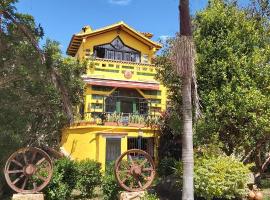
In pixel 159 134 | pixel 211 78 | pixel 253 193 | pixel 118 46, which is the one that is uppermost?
pixel 118 46

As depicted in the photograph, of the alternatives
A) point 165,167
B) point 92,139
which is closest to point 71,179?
point 92,139

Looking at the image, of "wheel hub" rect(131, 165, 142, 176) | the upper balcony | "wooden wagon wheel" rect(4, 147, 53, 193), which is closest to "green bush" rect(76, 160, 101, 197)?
"wooden wagon wheel" rect(4, 147, 53, 193)

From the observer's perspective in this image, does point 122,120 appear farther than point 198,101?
Yes

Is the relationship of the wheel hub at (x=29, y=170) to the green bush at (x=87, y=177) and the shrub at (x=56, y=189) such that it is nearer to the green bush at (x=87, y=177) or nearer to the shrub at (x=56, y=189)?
the shrub at (x=56, y=189)

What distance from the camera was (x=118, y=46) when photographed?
33.3 meters

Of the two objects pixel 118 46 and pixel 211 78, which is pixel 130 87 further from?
pixel 211 78

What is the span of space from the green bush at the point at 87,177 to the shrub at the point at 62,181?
31 cm

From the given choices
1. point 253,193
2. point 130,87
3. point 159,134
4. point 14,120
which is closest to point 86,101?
point 130,87

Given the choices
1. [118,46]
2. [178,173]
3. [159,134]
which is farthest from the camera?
[118,46]

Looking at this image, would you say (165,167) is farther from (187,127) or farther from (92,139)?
(187,127)

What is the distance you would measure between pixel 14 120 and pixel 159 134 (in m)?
11.3

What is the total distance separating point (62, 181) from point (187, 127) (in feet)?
21.3

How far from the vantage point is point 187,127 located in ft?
44.0

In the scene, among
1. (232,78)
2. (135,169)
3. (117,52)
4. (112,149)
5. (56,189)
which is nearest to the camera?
(135,169)
